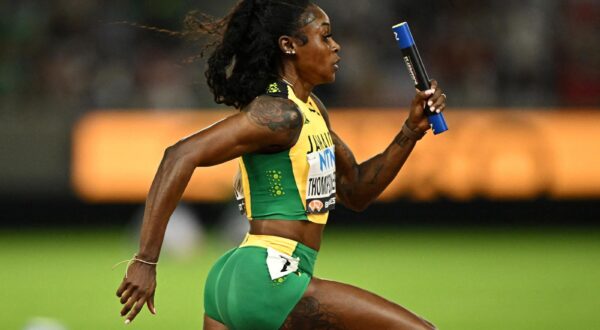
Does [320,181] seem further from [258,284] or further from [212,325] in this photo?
[212,325]

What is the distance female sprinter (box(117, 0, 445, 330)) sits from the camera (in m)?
4.94

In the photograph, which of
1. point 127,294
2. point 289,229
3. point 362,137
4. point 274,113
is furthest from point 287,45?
point 362,137

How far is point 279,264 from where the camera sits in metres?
5.15

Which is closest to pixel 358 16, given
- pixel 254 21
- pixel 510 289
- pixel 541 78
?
pixel 541 78

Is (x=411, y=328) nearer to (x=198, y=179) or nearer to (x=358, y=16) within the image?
(x=198, y=179)

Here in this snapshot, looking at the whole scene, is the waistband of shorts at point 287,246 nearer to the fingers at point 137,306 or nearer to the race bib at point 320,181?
the race bib at point 320,181

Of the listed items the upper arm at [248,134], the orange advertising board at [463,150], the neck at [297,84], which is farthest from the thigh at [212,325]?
the orange advertising board at [463,150]

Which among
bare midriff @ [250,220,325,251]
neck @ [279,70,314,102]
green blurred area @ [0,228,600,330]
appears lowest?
green blurred area @ [0,228,600,330]

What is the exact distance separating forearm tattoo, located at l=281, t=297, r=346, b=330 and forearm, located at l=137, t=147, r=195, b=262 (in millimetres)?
650

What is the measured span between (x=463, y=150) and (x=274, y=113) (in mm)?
9677

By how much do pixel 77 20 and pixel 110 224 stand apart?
3.28 meters

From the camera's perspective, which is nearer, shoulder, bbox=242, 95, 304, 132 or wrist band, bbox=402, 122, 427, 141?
shoulder, bbox=242, 95, 304, 132

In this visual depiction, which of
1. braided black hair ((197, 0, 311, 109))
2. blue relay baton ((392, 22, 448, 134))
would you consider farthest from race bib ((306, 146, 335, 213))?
blue relay baton ((392, 22, 448, 134))

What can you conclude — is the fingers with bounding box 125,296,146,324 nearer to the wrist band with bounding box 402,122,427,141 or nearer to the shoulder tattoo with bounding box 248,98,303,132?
the shoulder tattoo with bounding box 248,98,303,132
